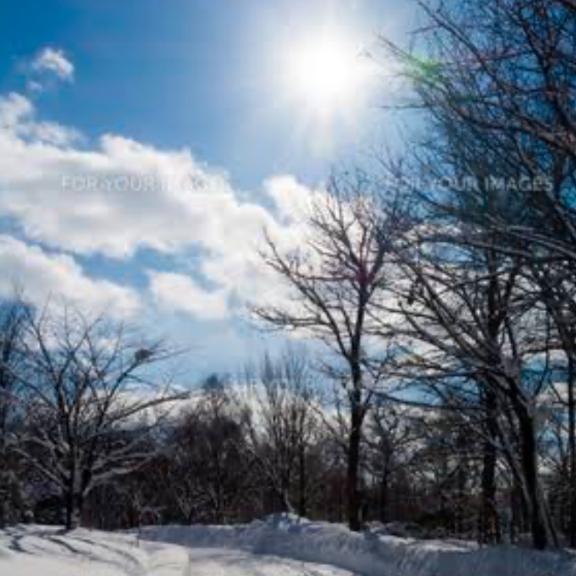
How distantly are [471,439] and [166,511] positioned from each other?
1624 inches

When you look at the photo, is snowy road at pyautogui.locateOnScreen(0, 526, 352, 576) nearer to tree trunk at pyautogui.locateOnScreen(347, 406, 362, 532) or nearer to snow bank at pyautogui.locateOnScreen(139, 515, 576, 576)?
snow bank at pyautogui.locateOnScreen(139, 515, 576, 576)

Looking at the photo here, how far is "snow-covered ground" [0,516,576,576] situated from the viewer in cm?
1003

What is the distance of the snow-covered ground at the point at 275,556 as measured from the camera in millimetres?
10031

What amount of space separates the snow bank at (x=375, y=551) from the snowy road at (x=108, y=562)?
0.71m

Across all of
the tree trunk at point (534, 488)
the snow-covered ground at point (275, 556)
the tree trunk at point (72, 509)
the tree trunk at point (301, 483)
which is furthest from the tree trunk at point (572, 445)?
the tree trunk at point (301, 483)

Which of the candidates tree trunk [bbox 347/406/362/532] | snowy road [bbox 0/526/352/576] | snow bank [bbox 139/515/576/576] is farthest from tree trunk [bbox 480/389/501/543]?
snowy road [bbox 0/526/352/576]

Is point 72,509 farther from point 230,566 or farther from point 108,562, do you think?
point 108,562

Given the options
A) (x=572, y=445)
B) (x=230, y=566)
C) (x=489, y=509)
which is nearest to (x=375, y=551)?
(x=230, y=566)

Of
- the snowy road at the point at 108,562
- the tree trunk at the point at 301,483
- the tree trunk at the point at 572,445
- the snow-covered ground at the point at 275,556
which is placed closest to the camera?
the snowy road at the point at 108,562

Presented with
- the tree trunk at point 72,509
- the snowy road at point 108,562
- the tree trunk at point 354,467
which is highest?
the tree trunk at point 354,467

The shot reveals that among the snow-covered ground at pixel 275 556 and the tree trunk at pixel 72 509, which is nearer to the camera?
the snow-covered ground at pixel 275 556

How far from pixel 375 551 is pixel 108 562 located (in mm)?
6950

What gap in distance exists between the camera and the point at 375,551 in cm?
1631

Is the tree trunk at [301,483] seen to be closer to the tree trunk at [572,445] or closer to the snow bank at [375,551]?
the snow bank at [375,551]
